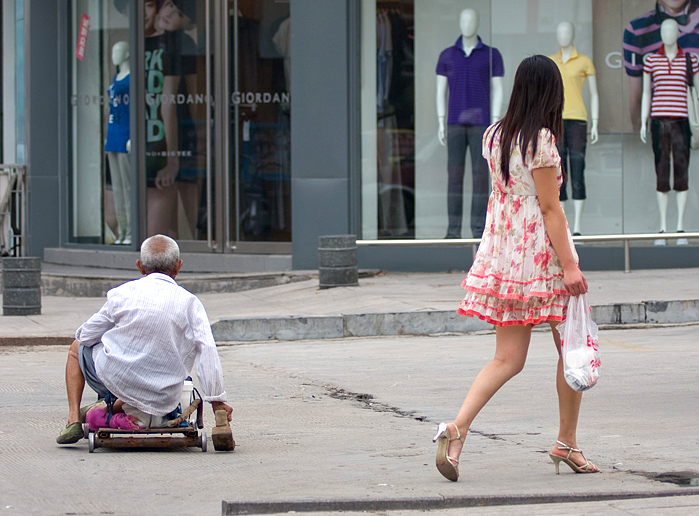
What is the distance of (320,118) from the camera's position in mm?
14164

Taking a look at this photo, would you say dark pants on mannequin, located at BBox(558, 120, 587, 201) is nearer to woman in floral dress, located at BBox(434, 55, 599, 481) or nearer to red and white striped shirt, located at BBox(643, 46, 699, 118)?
red and white striped shirt, located at BBox(643, 46, 699, 118)

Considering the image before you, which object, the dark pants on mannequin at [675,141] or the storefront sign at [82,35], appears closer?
the dark pants on mannequin at [675,141]

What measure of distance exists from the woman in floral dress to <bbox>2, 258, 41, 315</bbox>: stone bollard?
25.8ft

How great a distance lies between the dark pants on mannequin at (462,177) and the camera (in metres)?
14.4

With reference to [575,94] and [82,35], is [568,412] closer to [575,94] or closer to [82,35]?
[575,94]

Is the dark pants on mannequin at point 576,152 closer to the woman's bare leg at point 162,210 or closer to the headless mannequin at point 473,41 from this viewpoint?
the headless mannequin at point 473,41

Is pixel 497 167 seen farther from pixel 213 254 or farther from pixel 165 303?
pixel 213 254

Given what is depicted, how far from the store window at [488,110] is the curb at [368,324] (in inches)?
172

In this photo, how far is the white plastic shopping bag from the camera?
14.3ft

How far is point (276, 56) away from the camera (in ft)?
49.2

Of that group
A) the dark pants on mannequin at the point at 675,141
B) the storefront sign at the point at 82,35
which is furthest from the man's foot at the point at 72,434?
the storefront sign at the point at 82,35

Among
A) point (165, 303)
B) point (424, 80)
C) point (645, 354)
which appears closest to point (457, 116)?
point (424, 80)

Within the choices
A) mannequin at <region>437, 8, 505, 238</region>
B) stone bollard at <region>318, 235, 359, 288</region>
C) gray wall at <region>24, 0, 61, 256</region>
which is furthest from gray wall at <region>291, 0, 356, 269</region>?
gray wall at <region>24, 0, 61, 256</region>

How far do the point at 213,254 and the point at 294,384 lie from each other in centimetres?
799
